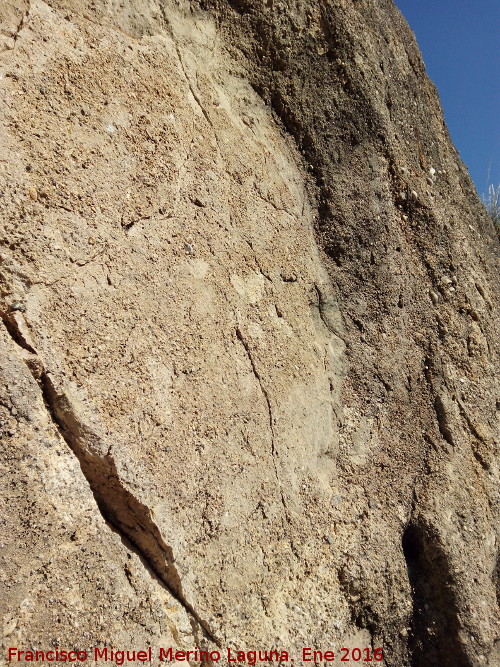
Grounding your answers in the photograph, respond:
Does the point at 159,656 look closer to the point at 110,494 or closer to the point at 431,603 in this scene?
the point at 110,494

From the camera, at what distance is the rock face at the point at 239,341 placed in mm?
1744

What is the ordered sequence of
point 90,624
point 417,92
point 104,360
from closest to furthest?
point 90,624, point 104,360, point 417,92

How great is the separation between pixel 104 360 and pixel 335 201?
1451 millimetres

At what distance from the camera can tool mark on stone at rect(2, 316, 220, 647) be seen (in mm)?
1743

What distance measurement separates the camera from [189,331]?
214 centimetres

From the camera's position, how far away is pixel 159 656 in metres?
1.73

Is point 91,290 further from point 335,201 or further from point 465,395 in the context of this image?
point 465,395

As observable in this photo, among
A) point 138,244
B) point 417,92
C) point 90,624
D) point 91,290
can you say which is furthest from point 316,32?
point 90,624

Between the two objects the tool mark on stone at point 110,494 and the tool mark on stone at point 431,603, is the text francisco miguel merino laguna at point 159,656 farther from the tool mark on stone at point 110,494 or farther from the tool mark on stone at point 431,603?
the tool mark on stone at point 431,603

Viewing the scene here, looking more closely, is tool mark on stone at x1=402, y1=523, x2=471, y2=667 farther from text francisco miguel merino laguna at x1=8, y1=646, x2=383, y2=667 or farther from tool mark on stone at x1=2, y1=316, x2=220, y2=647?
tool mark on stone at x1=2, y1=316, x2=220, y2=647

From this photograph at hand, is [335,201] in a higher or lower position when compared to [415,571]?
higher

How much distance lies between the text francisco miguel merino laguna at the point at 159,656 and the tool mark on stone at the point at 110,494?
7 cm

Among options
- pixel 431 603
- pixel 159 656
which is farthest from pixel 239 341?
pixel 431 603

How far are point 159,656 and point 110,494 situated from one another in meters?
0.48
